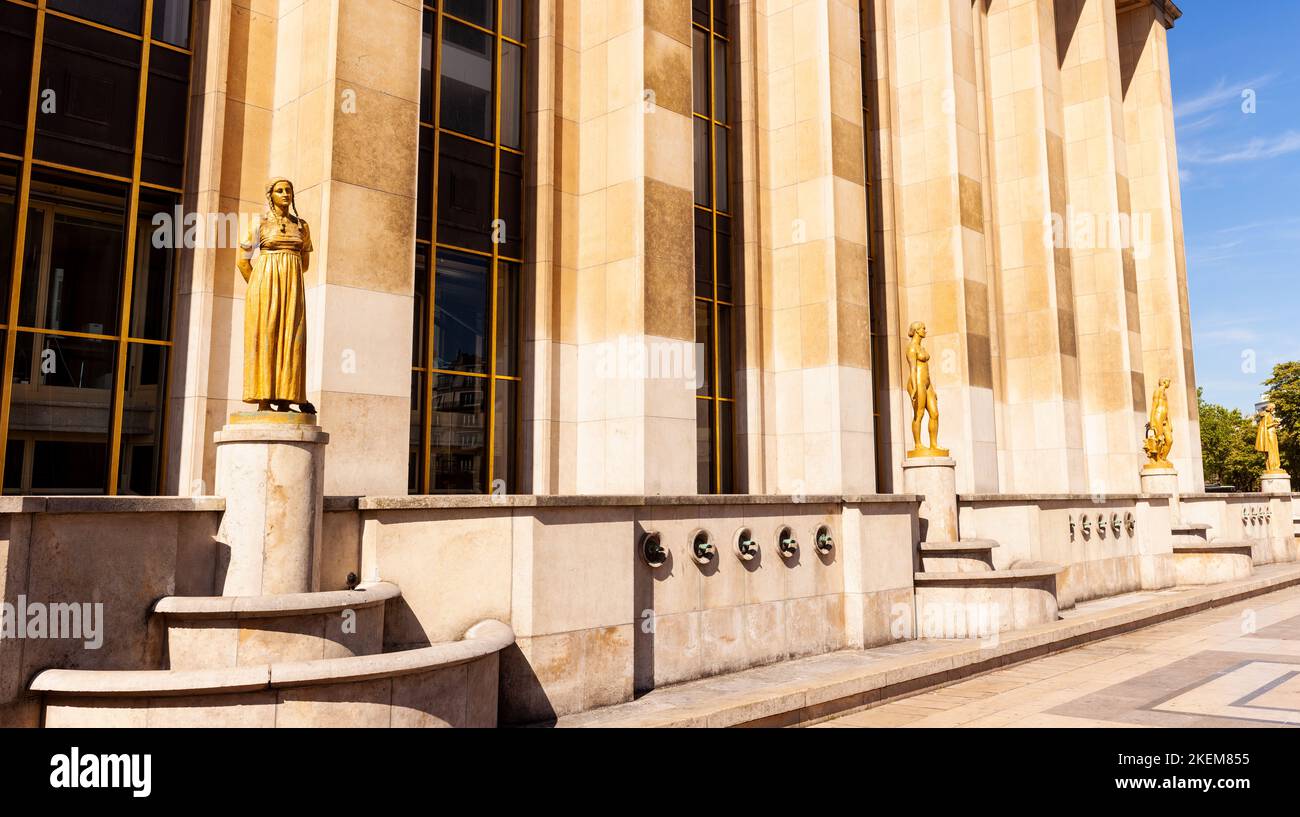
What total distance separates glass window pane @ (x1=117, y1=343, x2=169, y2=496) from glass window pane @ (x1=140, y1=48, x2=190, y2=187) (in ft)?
8.76

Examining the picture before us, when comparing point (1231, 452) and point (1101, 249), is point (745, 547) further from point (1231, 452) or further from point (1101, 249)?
point (1231, 452)

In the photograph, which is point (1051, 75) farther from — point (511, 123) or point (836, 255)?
point (511, 123)

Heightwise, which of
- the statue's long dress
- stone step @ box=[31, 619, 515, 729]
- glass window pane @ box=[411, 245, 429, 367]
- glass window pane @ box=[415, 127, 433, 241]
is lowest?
stone step @ box=[31, 619, 515, 729]

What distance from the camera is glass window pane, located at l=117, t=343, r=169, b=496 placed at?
41.8ft

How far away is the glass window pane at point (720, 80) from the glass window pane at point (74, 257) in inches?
515

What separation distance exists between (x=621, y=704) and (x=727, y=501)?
3593 millimetres

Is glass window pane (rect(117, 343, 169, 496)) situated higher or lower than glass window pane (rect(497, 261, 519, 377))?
lower

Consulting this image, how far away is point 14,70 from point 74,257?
8.45 feet

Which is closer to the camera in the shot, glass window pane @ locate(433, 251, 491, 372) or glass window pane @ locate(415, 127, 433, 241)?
glass window pane @ locate(415, 127, 433, 241)

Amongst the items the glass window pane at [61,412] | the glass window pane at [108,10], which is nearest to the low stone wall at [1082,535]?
the glass window pane at [61,412]

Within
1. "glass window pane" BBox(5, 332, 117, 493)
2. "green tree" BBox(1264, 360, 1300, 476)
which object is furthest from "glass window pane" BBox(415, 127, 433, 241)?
"green tree" BBox(1264, 360, 1300, 476)

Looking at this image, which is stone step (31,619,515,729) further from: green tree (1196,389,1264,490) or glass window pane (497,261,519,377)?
green tree (1196,389,1264,490)

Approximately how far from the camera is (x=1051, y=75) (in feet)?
95.6

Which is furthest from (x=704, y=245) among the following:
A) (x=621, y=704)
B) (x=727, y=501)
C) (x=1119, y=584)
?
(x=1119, y=584)
